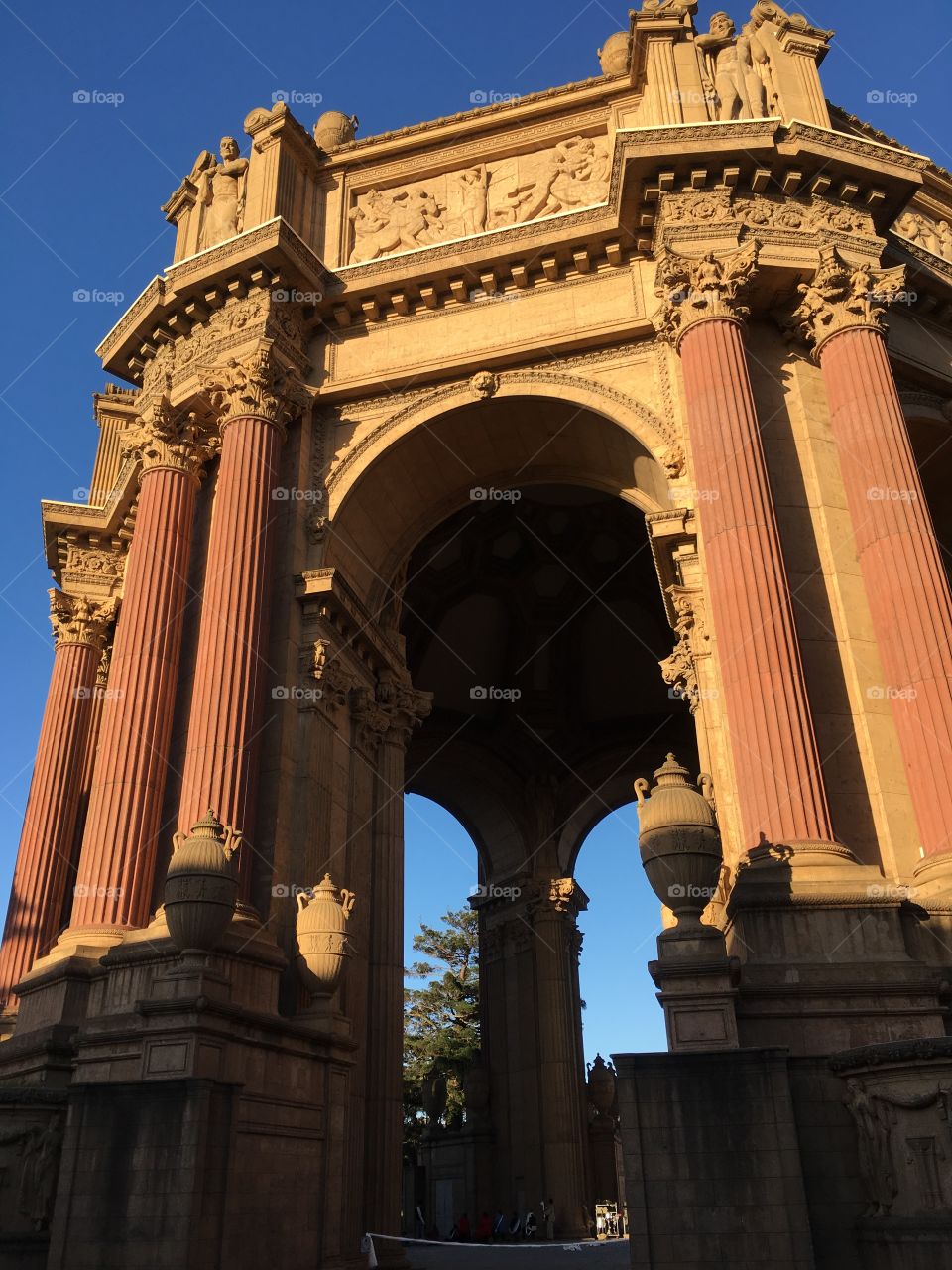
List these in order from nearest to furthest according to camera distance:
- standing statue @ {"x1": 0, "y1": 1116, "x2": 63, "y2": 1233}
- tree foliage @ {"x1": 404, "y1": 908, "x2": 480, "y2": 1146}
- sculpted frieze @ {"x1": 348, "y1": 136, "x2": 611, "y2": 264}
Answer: standing statue @ {"x1": 0, "y1": 1116, "x2": 63, "y2": 1233} → sculpted frieze @ {"x1": 348, "y1": 136, "x2": 611, "y2": 264} → tree foliage @ {"x1": 404, "y1": 908, "x2": 480, "y2": 1146}

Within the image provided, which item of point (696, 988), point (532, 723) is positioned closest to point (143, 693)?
point (696, 988)

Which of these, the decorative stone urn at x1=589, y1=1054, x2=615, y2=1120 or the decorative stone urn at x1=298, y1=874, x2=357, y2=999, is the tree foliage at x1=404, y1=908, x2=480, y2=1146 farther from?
the decorative stone urn at x1=298, y1=874, x2=357, y2=999

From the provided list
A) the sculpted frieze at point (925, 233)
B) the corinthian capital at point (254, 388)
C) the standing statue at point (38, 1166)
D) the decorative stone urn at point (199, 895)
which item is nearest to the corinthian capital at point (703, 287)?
the corinthian capital at point (254, 388)

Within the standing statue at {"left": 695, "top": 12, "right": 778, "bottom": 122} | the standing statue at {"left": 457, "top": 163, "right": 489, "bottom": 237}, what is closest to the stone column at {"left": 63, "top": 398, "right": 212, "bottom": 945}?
the standing statue at {"left": 457, "top": 163, "right": 489, "bottom": 237}

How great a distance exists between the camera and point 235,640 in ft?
63.1

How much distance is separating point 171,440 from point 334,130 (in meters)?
11.1

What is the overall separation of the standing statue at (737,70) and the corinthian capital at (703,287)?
4.11 meters

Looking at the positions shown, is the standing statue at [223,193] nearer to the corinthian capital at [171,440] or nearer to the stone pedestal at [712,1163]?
the corinthian capital at [171,440]

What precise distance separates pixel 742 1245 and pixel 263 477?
15.5m

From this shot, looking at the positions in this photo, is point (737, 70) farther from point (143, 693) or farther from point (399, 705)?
point (143, 693)

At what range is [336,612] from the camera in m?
21.7

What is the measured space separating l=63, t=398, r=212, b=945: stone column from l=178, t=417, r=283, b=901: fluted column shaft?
112cm

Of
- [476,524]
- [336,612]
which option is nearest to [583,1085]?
[476,524]

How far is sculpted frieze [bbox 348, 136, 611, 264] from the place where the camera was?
24312 mm
